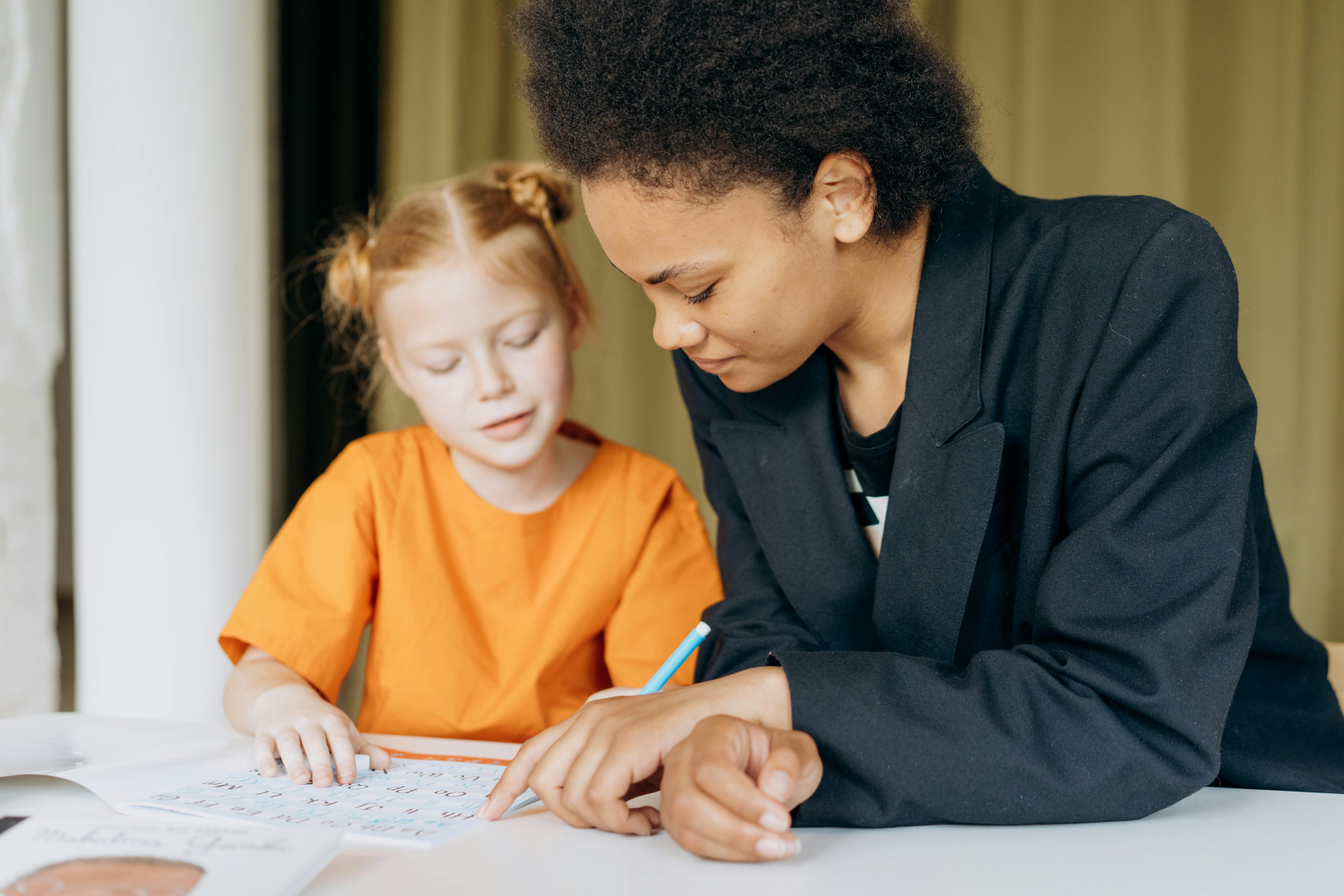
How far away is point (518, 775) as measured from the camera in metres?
0.64

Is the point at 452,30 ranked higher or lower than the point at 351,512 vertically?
higher

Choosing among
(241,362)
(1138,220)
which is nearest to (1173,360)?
(1138,220)

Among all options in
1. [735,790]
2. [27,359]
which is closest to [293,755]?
[735,790]

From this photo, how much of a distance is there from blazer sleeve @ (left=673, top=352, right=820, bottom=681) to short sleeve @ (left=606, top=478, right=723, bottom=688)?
0.43 ft

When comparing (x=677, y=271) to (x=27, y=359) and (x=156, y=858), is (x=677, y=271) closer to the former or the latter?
(x=156, y=858)

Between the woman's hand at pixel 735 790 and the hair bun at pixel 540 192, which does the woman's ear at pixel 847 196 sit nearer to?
the woman's hand at pixel 735 790

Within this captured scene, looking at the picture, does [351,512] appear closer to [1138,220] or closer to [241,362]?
[241,362]

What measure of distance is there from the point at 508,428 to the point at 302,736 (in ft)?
1.46

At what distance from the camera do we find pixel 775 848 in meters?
0.52

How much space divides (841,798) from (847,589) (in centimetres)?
32

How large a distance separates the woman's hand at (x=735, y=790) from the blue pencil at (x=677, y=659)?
0.19 meters

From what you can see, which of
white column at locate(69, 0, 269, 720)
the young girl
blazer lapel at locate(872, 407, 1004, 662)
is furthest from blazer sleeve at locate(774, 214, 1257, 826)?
white column at locate(69, 0, 269, 720)

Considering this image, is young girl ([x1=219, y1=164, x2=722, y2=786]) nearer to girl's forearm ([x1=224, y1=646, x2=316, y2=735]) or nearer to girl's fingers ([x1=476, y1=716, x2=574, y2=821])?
girl's forearm ([x1=224, y1=646, x2=316, y2=735])

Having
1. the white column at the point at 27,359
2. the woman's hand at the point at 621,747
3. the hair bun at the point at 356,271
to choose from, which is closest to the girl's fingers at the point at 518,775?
the woman's hand at the point at 621,747
